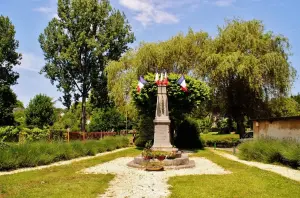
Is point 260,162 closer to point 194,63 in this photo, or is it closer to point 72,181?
point 72,181

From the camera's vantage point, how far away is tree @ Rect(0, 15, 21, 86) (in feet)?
135

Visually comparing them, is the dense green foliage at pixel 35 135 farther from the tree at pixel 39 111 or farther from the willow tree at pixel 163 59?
the tree at pixel 39 111

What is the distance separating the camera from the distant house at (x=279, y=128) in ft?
54.7

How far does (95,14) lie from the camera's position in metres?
35.7

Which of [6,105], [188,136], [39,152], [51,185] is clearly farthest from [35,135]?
[6,105]

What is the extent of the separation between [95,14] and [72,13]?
8.27ft

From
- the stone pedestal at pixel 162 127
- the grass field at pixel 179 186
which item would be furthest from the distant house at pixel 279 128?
the grass field at pixel 179 186

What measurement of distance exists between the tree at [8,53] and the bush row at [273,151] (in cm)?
3375

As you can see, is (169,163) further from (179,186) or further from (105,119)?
(105,119)

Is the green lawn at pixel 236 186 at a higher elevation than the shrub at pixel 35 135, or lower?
lower

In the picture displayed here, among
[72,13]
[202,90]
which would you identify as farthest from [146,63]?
[72,13]

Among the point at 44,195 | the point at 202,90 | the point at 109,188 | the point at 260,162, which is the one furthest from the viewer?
the point at 202,90

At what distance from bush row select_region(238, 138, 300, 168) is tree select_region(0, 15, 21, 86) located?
3375cm

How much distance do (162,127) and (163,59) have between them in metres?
11.2
